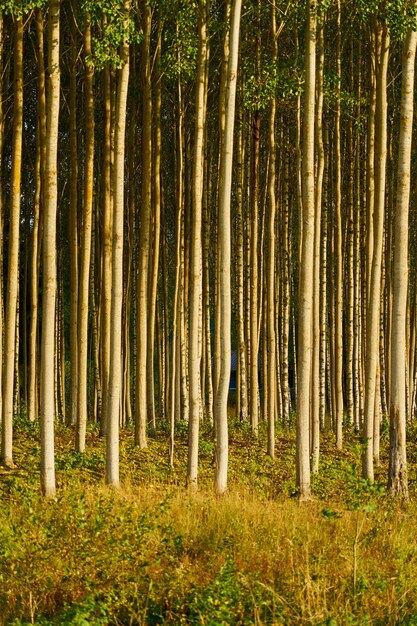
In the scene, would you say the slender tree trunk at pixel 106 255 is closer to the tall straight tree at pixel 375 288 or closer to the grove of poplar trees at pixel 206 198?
the grove of poplar trees at pixel 206 198

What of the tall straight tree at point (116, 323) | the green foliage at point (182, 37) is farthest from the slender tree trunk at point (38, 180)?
the green foliage at point (182, 37)

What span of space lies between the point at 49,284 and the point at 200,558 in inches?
177

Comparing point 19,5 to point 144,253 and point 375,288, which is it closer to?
point 144,253

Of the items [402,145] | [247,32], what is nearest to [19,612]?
[402,145]

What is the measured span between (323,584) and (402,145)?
285 inches

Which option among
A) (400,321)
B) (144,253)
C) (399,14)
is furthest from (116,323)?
(399,14)

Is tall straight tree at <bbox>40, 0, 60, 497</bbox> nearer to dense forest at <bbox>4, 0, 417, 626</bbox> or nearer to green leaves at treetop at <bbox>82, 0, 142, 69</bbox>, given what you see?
dense forest at <bbox>4, 0, 417, 626</bbox>

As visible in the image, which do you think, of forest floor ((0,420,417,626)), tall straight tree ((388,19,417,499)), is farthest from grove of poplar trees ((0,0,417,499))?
forest floor ((0,420,417,626))

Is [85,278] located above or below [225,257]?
below

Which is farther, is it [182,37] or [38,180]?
[38,180]

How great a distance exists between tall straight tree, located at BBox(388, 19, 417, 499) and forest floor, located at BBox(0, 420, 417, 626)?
0.54 metres

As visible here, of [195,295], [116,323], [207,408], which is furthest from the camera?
[207,408]

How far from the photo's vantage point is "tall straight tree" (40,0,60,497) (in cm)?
1097

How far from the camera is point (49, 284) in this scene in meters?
11.0
